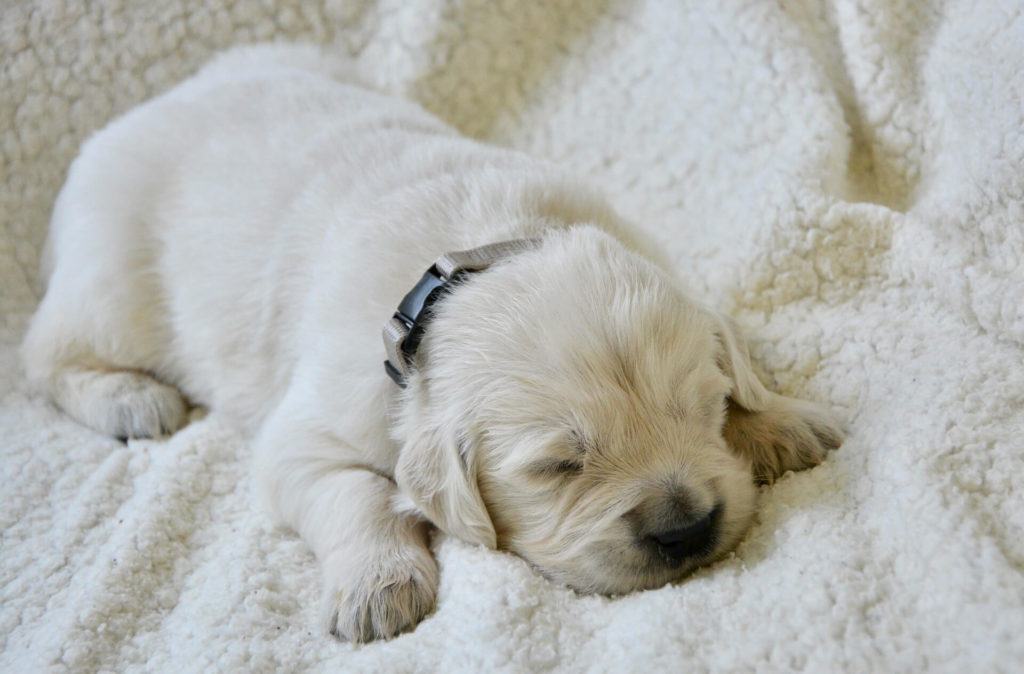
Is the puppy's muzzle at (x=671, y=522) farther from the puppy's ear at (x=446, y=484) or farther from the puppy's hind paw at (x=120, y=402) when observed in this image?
the puppy's hind paw at (x=120, y=402)

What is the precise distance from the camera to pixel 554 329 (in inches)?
86.0

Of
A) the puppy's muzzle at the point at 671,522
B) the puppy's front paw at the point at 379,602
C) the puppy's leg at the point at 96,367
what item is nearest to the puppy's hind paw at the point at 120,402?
the puppy's leg at the point at 96,367

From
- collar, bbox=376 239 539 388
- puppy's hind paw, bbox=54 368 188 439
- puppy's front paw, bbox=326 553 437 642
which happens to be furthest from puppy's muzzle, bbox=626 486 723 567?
puppy's hind paw, bbox=54 368 188 439

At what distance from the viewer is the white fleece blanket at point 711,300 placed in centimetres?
196

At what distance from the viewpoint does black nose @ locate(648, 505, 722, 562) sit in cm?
210

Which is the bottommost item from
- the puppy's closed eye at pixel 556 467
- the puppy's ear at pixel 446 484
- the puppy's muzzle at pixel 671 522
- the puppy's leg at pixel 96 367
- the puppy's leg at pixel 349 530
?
the puppy's leg at pixel 96 367

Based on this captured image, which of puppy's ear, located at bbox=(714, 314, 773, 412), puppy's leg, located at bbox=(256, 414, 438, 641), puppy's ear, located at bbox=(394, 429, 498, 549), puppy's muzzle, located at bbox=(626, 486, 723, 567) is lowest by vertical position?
puppy's leg, located at bbox=(256, 414, 438, 641)

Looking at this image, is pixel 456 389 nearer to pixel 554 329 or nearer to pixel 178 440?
pixel 554 329

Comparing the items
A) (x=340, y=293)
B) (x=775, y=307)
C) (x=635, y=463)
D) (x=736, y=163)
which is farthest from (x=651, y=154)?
(x=635, y=463)

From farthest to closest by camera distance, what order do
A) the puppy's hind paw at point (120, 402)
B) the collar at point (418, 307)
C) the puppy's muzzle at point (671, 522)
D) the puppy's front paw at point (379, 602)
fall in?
the puppy's hind paw at point (120, 402)
the collar at point (418, 307)
the puppy's front paw at point (379, 602)
the puppy's muzzle at point (671, 522)

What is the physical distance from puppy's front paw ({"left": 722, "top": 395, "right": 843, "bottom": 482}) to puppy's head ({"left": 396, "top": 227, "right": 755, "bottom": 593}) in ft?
0.44

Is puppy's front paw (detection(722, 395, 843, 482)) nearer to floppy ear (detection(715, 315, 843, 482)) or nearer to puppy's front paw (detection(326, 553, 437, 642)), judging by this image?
floppy ear (detection(715, 315, 843, 482))

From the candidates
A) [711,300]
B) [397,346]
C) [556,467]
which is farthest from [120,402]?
[711,300]

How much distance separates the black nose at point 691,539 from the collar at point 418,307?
2.42 ft
